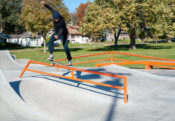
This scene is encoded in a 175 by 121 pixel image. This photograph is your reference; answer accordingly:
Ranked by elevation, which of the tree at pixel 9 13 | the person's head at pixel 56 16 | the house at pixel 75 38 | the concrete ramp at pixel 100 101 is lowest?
the concrete ramp at pixel 100 101

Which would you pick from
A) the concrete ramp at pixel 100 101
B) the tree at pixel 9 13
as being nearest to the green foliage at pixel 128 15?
the tree at pixel 9 13

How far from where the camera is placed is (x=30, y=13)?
111ft

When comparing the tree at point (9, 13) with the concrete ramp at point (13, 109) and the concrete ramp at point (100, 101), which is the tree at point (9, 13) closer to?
the concrete ramp at point (100, 101)

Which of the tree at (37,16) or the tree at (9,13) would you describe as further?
→ the tree at (9,13)

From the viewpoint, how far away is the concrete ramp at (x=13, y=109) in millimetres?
4966

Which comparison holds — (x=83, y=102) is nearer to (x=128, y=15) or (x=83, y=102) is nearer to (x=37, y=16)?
(x=37, y=16)

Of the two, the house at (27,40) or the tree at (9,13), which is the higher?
the tree at (9,13)

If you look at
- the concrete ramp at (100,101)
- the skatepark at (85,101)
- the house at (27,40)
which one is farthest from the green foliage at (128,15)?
the house at (27,40)

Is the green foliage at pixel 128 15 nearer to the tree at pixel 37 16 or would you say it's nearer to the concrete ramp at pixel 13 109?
the tree at pixel 37 16

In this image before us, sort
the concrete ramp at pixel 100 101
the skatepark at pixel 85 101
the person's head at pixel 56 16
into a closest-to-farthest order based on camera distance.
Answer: the skatepark at pixel 85 101 < the concrete ramp at pixel 100 101 < the person's head at pixel 56 16

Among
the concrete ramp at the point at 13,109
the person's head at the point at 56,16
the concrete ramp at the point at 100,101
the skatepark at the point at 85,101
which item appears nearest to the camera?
the concrete ramp at the point at 13,109

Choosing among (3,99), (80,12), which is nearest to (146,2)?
(3,99)

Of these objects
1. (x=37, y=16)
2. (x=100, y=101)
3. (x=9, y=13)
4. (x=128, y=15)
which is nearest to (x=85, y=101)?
(x=100, y=101)

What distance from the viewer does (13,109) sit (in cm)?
547
